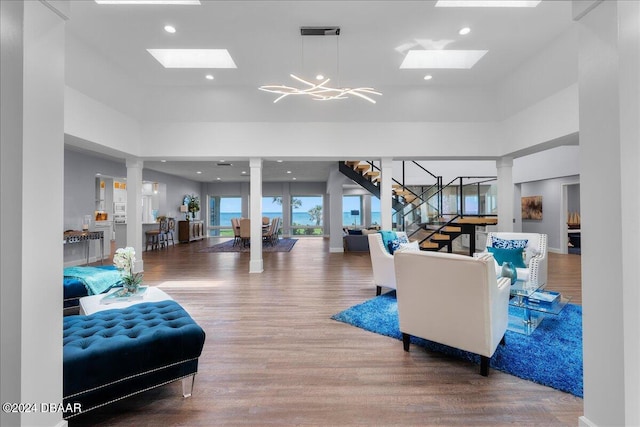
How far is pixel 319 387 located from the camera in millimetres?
2061

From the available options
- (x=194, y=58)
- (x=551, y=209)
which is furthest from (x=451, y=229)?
(x=194, y=58)

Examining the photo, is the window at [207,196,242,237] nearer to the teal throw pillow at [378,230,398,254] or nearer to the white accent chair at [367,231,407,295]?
the teal throw pillow at [378,230,398,254]

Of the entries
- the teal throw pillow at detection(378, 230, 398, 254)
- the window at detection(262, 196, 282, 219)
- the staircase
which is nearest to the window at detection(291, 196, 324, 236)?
the window at detection(262, 196, 282, 219)

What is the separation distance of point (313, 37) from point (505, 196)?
529 cm

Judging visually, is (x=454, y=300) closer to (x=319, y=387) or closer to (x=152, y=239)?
(x=319, y=387)

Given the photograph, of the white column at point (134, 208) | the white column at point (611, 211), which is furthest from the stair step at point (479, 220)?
the white column at point (134, 208)

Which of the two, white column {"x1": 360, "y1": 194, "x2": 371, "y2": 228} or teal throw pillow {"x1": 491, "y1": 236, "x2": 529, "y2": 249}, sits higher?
white column {"x1": 360, "y1": 194, "x2": 371, "y2": 228}

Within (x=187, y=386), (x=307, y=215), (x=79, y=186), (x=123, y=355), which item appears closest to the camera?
(x=123, y=355)

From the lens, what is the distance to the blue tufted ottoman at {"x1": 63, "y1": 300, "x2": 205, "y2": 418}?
5.18 ft

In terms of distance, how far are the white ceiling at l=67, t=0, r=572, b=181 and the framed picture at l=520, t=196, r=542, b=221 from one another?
Result: 19.5ft

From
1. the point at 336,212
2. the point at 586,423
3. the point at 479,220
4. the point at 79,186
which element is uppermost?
the point at 79,186

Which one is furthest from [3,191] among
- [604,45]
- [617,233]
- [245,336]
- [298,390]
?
[604,45]

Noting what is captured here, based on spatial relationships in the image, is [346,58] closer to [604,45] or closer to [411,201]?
[604,45]

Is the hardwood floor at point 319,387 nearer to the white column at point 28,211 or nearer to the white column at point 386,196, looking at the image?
the white column at point 28,211
